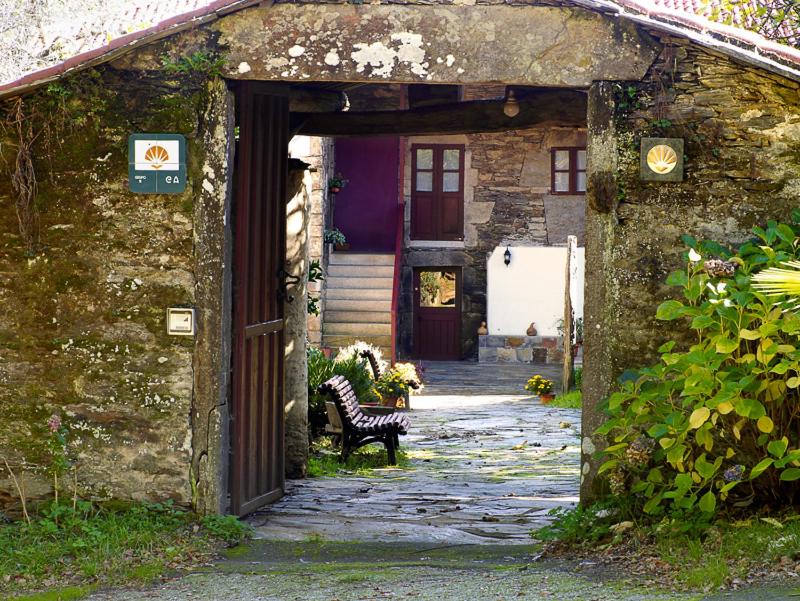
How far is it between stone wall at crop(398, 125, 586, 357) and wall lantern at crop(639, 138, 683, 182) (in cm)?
1574

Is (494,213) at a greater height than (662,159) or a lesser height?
greater

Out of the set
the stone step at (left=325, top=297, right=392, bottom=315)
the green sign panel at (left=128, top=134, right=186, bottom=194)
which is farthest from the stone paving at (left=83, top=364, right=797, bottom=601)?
the stone step at (left=325, top=297, right=392, bottom=315)

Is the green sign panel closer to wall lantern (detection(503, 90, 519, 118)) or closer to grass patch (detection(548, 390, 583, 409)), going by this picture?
wall lantern (detection(503, 90, 519, 118))

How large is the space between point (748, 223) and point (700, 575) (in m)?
2.06

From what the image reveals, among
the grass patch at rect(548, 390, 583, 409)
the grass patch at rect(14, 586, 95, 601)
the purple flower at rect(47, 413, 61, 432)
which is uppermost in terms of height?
the purple flower at rect(47, 413, 61, 432)

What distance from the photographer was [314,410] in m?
10.2

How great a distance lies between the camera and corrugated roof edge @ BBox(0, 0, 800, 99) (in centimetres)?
565

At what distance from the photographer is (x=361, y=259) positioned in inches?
812

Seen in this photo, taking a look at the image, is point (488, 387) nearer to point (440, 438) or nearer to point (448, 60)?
point (440, 438)

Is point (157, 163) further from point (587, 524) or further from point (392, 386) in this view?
point (392, 386)

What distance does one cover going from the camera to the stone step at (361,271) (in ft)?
66.0

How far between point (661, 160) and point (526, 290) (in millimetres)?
15661

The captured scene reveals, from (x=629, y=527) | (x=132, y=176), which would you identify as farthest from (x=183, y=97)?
(x=629, y=527)

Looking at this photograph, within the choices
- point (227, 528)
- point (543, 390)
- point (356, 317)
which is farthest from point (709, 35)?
point (356, 317)
